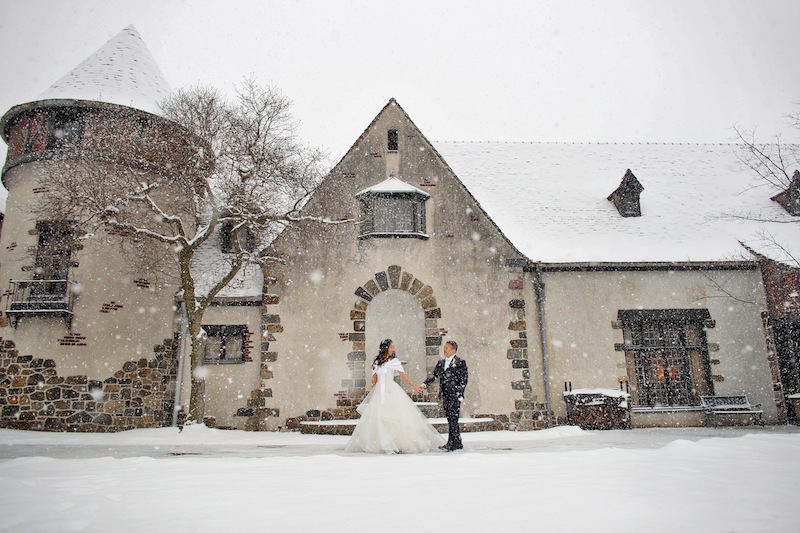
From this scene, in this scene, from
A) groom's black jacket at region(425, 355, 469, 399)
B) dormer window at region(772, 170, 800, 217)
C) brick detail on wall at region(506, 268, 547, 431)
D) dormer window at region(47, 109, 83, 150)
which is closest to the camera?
groom's black jacket at region(425, 355, 469, 399)

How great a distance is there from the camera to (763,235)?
50.6 ft

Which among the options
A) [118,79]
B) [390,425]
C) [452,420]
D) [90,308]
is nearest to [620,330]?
[452,420]

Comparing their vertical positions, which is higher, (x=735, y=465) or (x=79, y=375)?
(x=79, y=375)

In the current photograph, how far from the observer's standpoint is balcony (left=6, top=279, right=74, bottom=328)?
13.2 m

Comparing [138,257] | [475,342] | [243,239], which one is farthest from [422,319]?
[138,257]

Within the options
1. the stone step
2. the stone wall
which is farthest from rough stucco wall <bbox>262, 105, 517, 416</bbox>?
the stone wall

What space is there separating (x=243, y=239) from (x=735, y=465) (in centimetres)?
1426

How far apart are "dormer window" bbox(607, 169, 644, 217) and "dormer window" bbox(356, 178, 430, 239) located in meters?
6.50

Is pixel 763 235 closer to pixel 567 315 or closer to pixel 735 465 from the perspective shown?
pixel 567 315

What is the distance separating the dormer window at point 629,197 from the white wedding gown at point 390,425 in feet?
36.0

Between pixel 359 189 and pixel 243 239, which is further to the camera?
pixel 243 239

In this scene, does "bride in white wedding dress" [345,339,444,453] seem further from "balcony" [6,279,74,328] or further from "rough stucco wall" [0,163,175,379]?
"balcony" [6,279,74,328]

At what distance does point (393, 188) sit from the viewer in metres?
14.2

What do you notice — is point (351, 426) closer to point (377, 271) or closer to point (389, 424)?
point (389, 424)
